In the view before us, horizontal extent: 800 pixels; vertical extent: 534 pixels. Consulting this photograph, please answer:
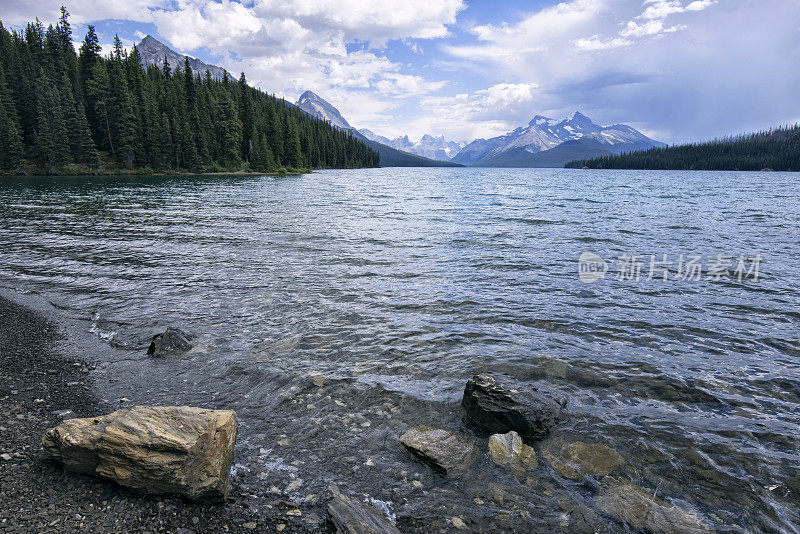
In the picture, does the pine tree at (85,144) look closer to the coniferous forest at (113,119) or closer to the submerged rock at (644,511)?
the coniferous forest at (113,119)

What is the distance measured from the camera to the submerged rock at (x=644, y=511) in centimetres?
513

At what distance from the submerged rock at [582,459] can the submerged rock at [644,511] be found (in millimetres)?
350

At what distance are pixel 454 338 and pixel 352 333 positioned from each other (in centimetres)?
288

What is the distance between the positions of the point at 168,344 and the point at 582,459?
951 cm

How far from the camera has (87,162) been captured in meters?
95.2

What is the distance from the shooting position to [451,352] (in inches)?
397

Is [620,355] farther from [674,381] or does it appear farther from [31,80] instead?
[31,80]

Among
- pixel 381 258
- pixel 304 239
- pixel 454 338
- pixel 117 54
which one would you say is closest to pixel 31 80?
pixel 117 54

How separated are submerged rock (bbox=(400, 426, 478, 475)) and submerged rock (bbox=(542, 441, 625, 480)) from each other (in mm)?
1312

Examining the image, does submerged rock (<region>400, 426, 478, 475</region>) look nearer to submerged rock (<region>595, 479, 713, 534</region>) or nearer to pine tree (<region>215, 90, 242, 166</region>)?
submerged rock (<region>595, 479, 713, 534</region>)

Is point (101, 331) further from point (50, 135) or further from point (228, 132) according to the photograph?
point (228, 132)

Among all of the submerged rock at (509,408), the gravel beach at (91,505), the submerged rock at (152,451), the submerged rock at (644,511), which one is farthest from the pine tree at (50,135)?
the submerged rock at (644,511)

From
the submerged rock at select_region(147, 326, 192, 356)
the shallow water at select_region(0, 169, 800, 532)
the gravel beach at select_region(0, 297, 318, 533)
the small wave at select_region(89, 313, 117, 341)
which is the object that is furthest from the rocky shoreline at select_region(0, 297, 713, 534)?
the small wave at select_region(89, 313, 117, 341)

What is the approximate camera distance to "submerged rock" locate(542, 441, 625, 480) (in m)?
6.16
